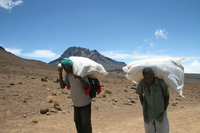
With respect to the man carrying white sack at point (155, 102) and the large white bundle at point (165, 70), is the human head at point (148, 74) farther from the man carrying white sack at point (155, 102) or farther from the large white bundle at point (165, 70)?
the large white bundle at point (165, 70)

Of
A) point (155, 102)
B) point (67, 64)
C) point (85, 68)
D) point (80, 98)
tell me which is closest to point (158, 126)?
point (155, 102)

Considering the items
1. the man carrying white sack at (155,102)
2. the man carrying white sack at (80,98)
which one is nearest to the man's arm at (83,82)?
the man carrying white sack at (80,98)

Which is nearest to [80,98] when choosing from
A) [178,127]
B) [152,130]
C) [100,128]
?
[152,130]

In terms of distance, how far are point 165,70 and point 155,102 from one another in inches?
21.7

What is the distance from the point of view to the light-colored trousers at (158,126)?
293cm

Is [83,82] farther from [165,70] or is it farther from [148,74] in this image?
[165,70]

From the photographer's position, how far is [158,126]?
2963 millimetres

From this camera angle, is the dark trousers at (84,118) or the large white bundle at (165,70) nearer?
the large white bundle at (165,70)

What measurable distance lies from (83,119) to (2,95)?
7.87 meters

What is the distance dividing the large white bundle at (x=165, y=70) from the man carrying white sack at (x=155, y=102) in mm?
114

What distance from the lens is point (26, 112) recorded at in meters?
7.38

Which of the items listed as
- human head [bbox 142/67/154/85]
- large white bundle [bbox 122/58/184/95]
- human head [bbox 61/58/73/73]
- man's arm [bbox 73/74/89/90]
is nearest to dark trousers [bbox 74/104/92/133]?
man's arm [bbox 73/74/89/90]

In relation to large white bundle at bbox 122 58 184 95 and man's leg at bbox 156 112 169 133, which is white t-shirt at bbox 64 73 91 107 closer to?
large white bundle at bbox 122 58 184 95

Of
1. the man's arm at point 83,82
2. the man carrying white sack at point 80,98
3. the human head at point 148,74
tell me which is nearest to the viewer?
the human head at point 148,74
